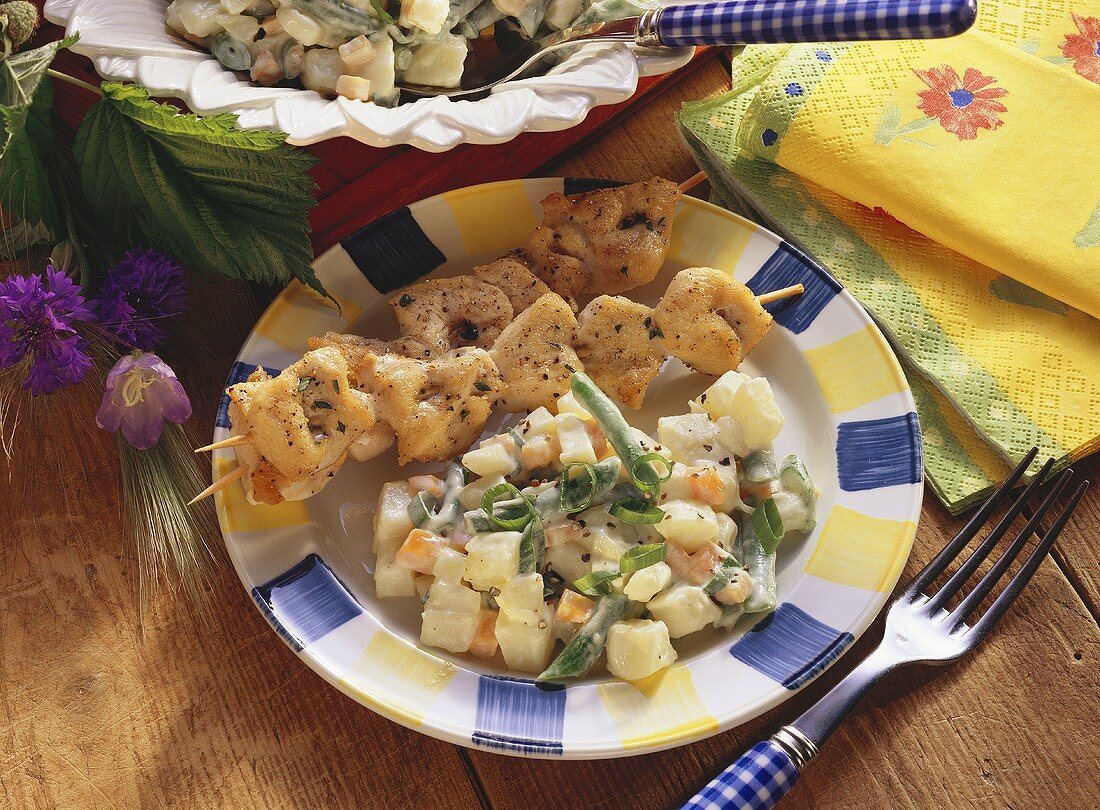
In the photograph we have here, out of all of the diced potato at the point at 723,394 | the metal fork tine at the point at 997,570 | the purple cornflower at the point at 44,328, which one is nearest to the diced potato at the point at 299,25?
the purple cornflower at the point at 44,328

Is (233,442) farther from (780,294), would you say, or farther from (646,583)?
(780,294)

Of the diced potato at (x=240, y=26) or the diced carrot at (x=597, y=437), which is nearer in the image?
the diced carrot at (x=597, y=437)

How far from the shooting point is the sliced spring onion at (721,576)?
2064 mm

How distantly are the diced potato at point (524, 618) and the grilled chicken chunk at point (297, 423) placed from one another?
0.48m

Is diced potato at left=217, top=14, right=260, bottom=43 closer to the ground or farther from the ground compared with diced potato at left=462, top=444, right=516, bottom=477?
farther from the ground

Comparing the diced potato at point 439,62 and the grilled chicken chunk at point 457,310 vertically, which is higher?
the diced potato at point 439,62

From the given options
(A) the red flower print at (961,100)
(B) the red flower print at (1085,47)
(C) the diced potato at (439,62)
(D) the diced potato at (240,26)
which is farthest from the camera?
(B) the red flower print at (1085,47)

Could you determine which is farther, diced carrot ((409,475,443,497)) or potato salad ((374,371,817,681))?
diced carrot ((409,475,443,497))

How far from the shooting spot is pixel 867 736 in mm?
2133

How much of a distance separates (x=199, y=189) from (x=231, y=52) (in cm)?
35

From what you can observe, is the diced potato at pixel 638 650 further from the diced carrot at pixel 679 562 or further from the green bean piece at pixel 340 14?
the green bean piece at pixel 340 14

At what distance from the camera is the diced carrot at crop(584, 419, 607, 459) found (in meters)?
2.21

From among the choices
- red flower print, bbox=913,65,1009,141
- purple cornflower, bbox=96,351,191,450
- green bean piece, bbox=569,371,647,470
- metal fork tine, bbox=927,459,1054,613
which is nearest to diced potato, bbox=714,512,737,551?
green bean piece, bbox=569,371,647,470

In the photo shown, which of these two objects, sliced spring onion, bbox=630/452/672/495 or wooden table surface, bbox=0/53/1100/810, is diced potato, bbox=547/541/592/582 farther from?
wooden table surface, bbox=0/53/1100/810
